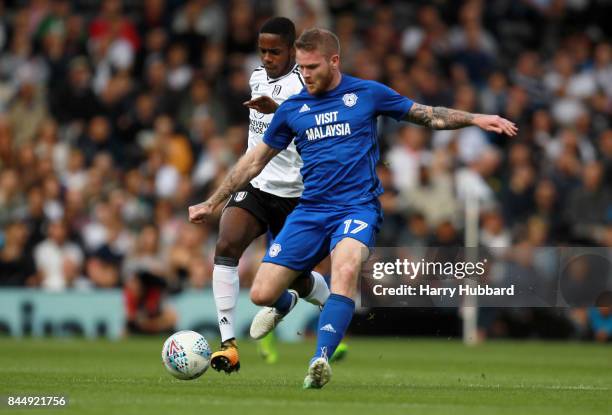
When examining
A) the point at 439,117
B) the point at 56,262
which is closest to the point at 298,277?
the point at 439,117

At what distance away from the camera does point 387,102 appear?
9938 mm

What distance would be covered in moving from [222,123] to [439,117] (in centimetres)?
1181

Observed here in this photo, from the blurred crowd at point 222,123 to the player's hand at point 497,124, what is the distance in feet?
28.3

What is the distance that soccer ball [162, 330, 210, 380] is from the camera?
33.0 feet

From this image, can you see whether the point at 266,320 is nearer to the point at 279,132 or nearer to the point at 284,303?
the point at 284,303

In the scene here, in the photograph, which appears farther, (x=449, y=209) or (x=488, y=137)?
(x=488, y=137)

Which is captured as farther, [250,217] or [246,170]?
[250,217]

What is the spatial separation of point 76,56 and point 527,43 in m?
7.77

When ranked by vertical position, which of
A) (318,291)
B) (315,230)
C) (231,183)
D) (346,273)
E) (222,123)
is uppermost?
(222,123)

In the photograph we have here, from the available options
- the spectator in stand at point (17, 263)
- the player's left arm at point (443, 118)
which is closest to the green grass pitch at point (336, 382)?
the player's left arm at point (443, 118)

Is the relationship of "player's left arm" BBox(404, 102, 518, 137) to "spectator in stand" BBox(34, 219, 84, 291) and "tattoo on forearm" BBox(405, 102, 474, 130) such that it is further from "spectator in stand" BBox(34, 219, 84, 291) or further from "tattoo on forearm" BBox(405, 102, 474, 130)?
"spectator in stand" BBox(34, 219, 84, 291)

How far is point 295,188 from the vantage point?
1154 cm

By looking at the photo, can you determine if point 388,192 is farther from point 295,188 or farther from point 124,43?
point 295,188

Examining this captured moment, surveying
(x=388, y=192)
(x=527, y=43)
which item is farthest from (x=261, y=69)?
(x=527, y=43)
